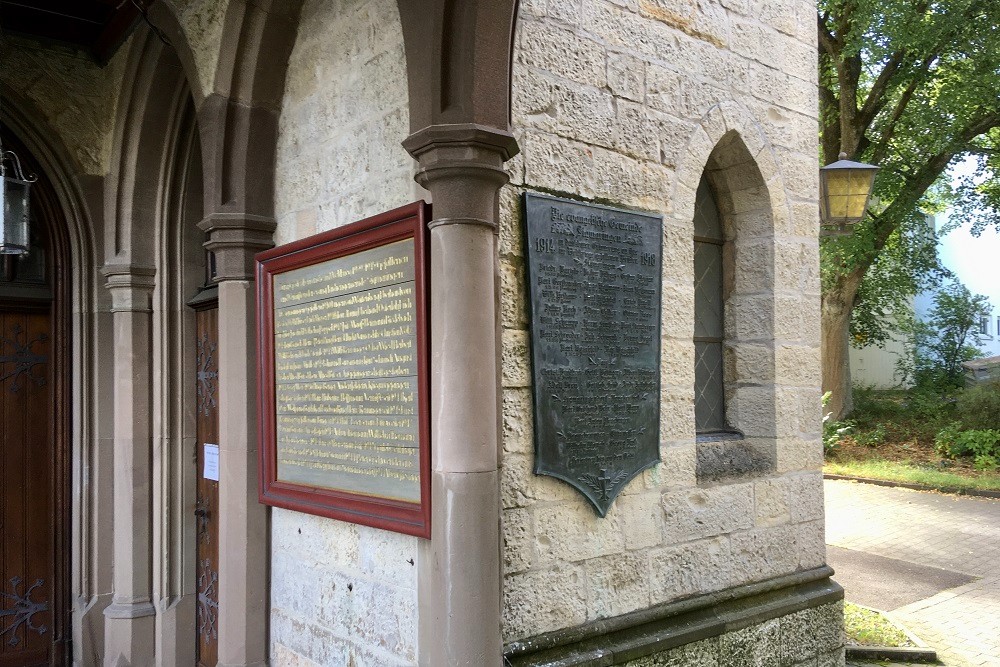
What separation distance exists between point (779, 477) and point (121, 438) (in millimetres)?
4020

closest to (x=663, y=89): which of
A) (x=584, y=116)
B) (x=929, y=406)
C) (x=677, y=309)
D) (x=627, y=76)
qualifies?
(x=627, y=76)

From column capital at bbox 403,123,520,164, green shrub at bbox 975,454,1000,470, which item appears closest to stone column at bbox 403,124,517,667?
column capital at bbox 403,123,520,164

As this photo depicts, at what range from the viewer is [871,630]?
5.80 metres

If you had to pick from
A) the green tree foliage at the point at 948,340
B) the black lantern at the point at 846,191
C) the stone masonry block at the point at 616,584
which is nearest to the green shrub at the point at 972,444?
the green tree foliage at the point at 948,340

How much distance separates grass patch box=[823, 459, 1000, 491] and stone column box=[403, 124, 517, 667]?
1088 centimetres

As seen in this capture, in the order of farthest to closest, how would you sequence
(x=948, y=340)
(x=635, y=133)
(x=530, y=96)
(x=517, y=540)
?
(x=948, y=340) → (x=635, y=133) → (x=530, y=96) → (x=517, y=540)

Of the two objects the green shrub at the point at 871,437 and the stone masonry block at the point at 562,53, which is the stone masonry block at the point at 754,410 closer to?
the stone masonry block at the point at 562,53

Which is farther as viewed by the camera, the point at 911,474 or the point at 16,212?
the point at 911,474

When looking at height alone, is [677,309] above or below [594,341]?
above

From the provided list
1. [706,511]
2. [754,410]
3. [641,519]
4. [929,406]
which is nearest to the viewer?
[641,519]

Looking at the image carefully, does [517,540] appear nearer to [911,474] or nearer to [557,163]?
[557,163]

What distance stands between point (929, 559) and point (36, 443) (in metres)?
7.93

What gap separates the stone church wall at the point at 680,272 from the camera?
3.29 m

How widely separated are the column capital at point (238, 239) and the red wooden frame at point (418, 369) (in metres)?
0.09
